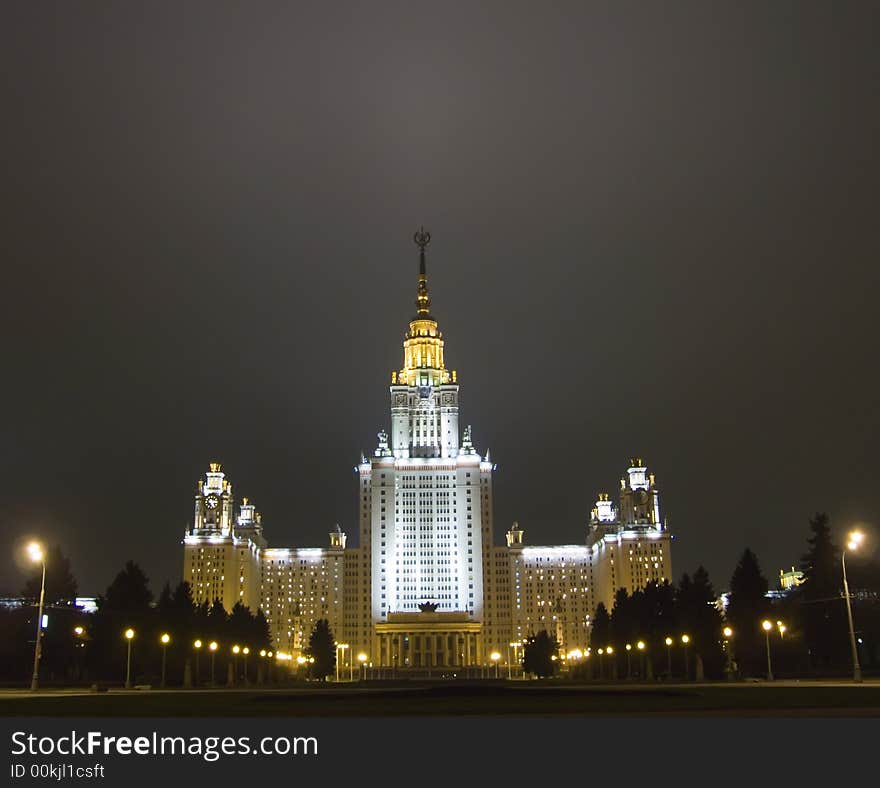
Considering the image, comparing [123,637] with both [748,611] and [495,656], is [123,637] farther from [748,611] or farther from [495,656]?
[495,656]

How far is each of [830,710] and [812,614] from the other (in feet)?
208

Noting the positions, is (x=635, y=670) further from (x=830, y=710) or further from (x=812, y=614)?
(x=830, y=710)

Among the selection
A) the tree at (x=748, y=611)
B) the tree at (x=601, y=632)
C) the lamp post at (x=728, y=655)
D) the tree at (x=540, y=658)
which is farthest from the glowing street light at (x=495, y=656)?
the tree at (x=748, y=611)

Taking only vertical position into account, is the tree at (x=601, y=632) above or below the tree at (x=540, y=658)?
above

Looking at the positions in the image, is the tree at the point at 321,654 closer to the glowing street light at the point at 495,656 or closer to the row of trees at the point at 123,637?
the row of trees at the point at 123,637

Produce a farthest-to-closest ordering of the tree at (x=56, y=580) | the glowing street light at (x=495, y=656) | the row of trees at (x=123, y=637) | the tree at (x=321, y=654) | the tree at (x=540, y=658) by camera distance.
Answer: the glowing street light at (x=495, y=656) → the tree at (x=321, y=654) → the tree at (x=540, y=658) → the tree at (x=56, y=580) → the row of trees at (x=123, y=637)

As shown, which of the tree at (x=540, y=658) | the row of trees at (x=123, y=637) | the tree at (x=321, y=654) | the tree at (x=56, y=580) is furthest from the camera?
the tree at (x=321, y=654)

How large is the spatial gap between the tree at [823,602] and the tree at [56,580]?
74930 millimetres

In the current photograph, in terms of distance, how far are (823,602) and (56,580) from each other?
78862 millimetres

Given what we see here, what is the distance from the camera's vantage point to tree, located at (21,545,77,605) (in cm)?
10694

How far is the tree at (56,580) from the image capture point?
107 m

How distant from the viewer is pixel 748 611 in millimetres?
86438

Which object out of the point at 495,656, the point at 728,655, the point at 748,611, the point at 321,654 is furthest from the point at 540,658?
the point at 495,656

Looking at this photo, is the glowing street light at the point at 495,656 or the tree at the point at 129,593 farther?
the glowing street light at the point at 495,656
